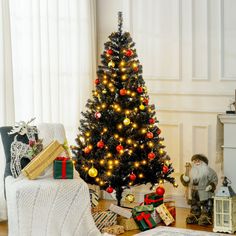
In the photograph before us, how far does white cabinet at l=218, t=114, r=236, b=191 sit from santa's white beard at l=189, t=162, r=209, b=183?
0.53ft

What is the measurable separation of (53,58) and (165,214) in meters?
1.75

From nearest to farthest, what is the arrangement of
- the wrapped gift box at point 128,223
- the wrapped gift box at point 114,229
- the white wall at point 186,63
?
1. the wrapped gift box at point 114,229
2. the wrapped gift box at point 128,223
3. the white wall at point 186,63

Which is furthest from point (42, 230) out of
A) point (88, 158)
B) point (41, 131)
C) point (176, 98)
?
point (176, 98)

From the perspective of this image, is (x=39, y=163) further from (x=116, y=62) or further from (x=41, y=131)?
(x=116, y=62)

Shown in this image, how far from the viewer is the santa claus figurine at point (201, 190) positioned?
18.9 feet

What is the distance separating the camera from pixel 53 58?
6281 millimetres

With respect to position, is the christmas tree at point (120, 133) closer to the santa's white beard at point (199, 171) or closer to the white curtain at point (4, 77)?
the santa's white beard at point (199, 171)

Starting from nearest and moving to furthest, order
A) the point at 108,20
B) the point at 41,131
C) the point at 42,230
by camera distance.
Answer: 1. the point at 42,230
2. the point at 41,131
3. the point at 108,20

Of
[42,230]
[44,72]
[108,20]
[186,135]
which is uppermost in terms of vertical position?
[108,20]

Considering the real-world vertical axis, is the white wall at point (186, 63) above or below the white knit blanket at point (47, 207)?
above

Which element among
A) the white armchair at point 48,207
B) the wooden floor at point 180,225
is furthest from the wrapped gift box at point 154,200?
the white armchair at point 48,207

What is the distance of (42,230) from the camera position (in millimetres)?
4715

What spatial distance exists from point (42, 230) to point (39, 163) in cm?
49

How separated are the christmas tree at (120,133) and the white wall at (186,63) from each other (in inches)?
21.2
